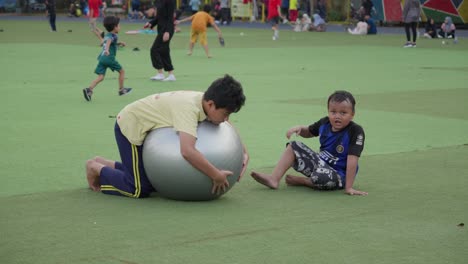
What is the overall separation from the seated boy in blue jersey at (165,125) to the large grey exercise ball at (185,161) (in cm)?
6

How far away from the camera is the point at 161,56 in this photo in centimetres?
1802

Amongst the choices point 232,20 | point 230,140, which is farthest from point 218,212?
point 232,20

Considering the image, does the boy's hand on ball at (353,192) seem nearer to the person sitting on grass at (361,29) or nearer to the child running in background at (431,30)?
the child running in background at (431,30)

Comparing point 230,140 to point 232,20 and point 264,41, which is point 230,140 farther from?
point 232,20

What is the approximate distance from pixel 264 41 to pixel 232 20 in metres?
22.4

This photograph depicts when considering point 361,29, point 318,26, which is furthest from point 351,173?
point 318,26

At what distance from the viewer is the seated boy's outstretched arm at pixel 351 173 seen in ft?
24.1

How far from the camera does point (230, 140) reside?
22.7 feet

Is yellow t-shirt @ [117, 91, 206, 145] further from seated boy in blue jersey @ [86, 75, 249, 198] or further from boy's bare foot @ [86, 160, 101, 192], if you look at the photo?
boy's bare foot @ [86, 160, 101, 192]

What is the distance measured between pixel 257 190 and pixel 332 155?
0.69 metres

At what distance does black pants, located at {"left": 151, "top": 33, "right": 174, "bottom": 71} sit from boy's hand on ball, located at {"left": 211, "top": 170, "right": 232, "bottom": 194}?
11.1 metres

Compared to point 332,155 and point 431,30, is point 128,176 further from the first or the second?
point 431,30

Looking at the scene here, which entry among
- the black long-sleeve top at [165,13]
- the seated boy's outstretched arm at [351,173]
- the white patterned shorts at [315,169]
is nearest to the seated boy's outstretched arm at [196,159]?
the white patterned shorts at [315,169]

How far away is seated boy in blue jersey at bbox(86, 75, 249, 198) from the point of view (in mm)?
6711
